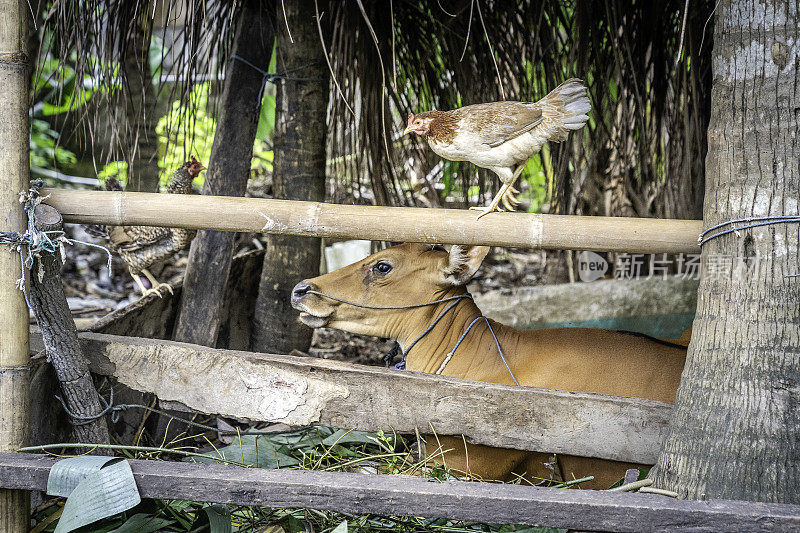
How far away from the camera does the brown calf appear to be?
10.2 ft

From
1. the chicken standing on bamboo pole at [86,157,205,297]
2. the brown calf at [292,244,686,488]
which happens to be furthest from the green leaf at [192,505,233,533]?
the chicken standing on bamboo pole at [86,157,205,297]

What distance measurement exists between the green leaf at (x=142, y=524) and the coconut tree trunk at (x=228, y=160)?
1639mm

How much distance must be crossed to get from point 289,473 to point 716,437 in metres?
1.32

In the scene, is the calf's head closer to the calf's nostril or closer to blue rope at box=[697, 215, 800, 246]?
the calf's nostril

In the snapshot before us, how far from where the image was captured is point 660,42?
4.16 metres

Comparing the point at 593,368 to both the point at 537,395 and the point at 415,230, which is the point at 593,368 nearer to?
the point at 537,395

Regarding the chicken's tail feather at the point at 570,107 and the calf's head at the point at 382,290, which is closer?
the chicken's tail feather at the point at 570,107

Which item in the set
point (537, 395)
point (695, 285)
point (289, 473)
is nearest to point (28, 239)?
point (289, 473)

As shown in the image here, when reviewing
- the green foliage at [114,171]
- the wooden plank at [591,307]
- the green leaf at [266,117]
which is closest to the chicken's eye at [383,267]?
the green foliage at [114,171]

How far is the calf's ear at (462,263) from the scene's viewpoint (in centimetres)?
318

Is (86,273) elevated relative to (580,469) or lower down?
elevated

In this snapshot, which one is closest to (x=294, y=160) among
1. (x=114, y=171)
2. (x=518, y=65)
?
(x=518, y=65)

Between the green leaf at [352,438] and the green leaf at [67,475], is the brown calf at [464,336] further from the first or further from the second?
the green leaf at [67,475]

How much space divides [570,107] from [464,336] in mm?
1152
